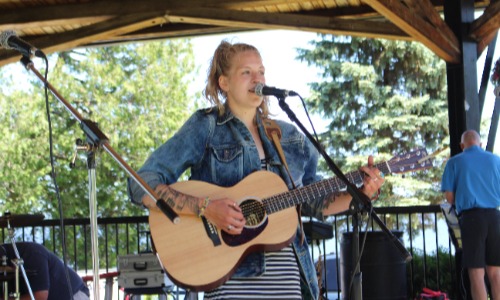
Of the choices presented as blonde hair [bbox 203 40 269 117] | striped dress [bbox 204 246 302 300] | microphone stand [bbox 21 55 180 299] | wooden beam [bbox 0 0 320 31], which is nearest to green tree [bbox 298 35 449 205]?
wooden beam [bbox 0 0 320 31]

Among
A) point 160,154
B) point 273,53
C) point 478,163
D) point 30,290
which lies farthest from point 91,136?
point 273,53

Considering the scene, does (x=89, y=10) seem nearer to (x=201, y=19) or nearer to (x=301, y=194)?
(x=201, y=19)

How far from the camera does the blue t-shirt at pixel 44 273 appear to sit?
5.28 m

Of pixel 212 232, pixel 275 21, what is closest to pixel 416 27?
pixel 275 21

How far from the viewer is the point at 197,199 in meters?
3.09

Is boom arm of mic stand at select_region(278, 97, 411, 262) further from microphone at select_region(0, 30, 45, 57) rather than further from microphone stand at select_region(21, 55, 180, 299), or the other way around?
microphone at select_region(0, 30, 45, 57)

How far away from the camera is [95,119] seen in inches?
887

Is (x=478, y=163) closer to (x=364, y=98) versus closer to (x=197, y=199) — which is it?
(x=197, y=199)

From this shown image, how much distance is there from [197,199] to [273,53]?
29.2 metres

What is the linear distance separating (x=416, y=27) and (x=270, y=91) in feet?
15.5

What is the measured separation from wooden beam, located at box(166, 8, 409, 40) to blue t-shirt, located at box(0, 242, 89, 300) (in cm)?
337

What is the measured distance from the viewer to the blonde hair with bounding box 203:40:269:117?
3.28 meters

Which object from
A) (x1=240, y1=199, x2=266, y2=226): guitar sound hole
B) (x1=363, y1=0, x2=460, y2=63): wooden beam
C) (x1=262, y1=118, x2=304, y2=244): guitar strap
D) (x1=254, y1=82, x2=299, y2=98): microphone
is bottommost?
(x1=240, y1=199, x2=266, y2=226): guitar sound hole

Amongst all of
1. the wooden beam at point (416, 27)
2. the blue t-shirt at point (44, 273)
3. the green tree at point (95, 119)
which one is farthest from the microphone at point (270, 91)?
the green tree at point (95, 119)
